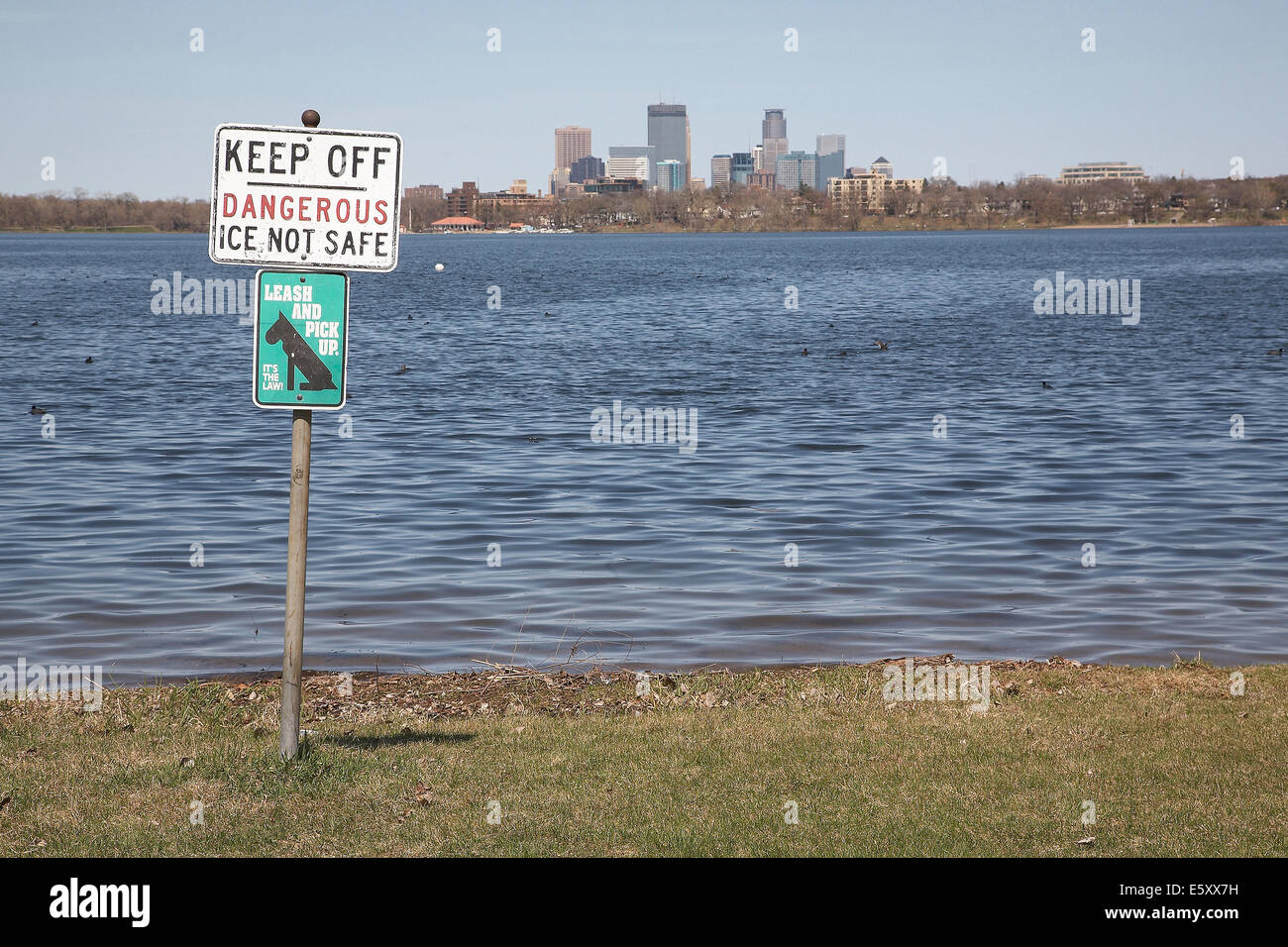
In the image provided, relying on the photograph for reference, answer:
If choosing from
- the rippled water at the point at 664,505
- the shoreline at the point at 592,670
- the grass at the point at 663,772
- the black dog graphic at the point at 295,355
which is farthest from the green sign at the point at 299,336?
the rippled water at the point at 664,505

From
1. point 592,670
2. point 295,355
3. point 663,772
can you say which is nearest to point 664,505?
point 592,670

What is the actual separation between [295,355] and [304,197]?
2.85 feet

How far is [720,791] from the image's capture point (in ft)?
24.6

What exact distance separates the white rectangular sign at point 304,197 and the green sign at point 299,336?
12 cm

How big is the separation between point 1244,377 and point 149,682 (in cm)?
3418

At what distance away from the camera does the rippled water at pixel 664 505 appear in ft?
44.2

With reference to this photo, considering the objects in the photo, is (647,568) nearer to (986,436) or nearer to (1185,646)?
(1185,646)

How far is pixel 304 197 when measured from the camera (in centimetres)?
721

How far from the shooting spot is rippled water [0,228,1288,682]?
44.2 ft

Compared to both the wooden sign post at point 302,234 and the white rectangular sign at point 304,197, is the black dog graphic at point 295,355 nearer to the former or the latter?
the wooden sign post at point 302,234

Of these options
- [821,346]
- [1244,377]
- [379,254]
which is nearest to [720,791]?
[379,254]

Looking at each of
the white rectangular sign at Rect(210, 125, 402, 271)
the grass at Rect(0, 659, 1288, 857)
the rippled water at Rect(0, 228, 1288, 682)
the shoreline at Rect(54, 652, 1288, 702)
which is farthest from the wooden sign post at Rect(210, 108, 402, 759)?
the rippled water at Rect(0, 228, 1288, 682)
